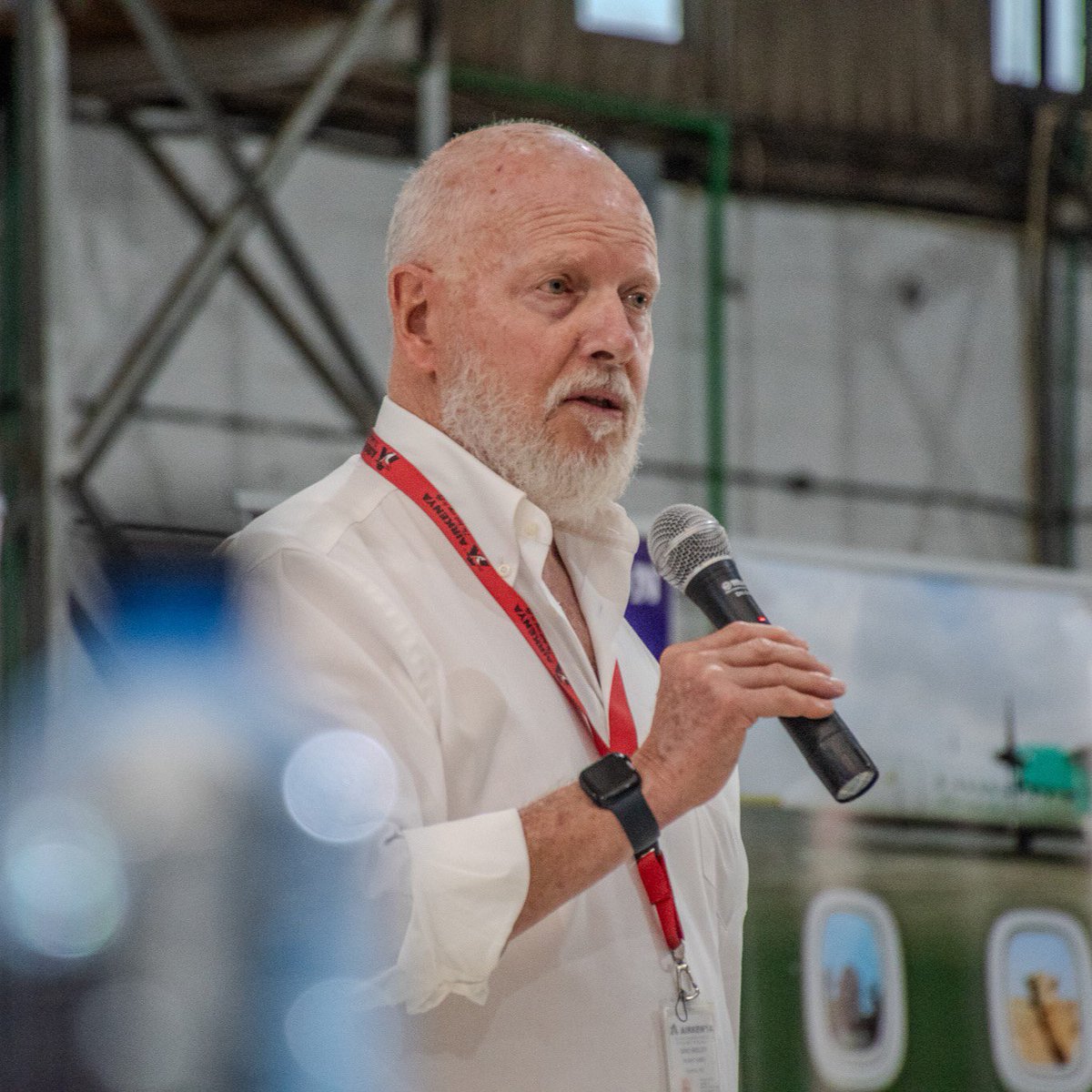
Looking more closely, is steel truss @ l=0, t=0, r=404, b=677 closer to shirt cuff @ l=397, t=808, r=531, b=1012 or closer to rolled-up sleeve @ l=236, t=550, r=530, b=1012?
rolled-up sleeve @ l=236, t=550, r=530, b=1012

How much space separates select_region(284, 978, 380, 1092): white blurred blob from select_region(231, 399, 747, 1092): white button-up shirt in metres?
0.05

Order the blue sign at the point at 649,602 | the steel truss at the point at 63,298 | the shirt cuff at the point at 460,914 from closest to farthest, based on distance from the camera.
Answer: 1. the shirt cuff at the point at 460,914
2. the blue sign at the point at 649,602
3. the steel truss at the point at 63,298

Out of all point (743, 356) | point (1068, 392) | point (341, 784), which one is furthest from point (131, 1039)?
point (1068, 392)

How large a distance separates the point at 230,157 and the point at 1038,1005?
4.14m

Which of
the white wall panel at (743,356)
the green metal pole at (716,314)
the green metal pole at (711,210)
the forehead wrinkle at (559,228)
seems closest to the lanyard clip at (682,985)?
the forehead wrinkle at (559,228)

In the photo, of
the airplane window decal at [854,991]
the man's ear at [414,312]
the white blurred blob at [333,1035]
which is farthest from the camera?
the airplane window decal at [854,991]

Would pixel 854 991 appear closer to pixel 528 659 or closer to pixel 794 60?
pixel 528 659

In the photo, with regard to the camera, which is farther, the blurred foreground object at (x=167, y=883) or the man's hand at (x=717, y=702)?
the man's hand at (x=717, y=702)

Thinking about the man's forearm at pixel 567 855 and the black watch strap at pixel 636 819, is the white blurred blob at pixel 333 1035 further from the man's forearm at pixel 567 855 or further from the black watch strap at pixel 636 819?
the black watch strap at pixel 636 819

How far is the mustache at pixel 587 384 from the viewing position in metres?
1.87

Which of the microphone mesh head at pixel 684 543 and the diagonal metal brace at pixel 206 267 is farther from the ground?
the diagonal metal brace at pixel 206 267

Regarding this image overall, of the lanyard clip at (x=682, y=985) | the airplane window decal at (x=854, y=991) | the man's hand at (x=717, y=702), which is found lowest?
the lanyard clip at (x=682, y=985)

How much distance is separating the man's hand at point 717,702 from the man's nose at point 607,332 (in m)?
0.39

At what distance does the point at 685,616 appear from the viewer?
4500mm
